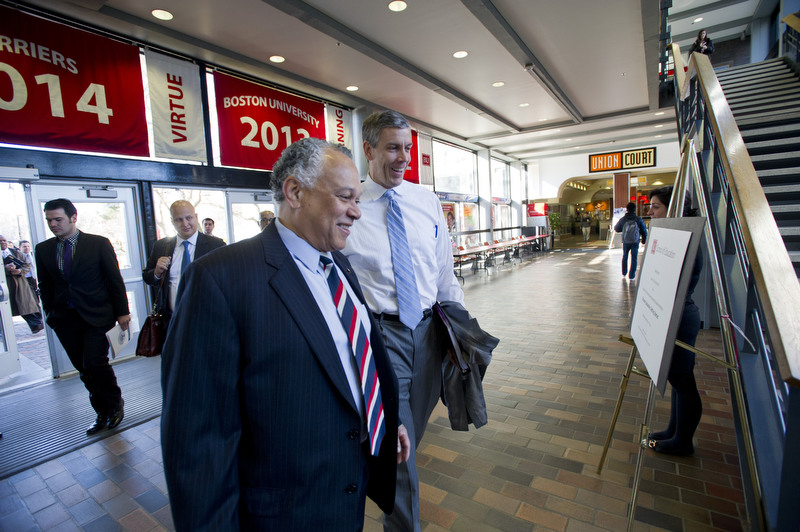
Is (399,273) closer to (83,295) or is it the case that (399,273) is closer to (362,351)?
(362,351)

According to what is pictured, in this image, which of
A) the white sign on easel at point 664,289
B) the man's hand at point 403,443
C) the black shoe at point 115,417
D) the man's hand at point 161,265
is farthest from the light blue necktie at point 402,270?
the black shoe at point 115,417

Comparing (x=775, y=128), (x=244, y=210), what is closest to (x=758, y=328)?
(x=775, y=128)

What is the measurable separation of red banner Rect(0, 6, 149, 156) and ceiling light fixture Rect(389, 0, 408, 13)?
324 cm

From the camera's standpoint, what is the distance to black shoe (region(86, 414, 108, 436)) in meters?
3.21

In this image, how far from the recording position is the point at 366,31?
5.62 m

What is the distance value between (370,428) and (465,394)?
0.90 m

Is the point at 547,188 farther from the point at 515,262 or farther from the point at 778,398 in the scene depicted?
the point at 778,398

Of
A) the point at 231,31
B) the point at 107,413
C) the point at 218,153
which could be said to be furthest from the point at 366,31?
the point at 107,413

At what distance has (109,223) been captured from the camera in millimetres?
5082

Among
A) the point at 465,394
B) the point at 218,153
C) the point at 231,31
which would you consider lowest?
the point at 465,394

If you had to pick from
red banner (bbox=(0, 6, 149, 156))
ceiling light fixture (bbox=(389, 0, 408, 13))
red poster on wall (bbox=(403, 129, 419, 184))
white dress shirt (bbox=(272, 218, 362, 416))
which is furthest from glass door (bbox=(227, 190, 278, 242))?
white dress shirt (bbox=(272, 218, 362, 416))

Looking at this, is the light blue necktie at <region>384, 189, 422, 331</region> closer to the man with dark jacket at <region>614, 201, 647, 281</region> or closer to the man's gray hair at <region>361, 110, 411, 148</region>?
the man's gray hair at <region>361, 110, 411, 148</region>

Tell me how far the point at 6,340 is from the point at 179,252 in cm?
279

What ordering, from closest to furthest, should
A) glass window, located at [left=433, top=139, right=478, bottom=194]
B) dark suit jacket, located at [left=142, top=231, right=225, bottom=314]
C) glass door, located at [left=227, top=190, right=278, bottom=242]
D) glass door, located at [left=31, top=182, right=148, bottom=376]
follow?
dark suit jacket, located at [left=142, top=231, right=225, bottom=314] < glass door, located at [left=31, top=182, right=148, bottom=376] < glass door, located at [left=227, top=190, right=278, bottom=242] < glass window, located at [left=433, top=139, right=478, bottom=194]
